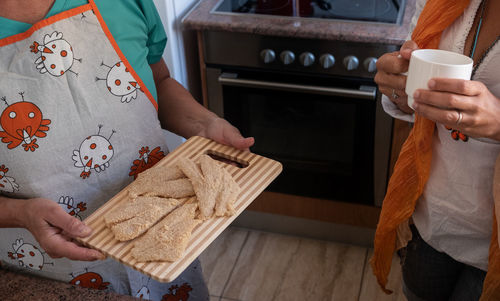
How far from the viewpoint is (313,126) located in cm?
192

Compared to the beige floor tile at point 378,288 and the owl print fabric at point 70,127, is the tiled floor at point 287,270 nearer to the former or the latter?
the beige floor tile at point 378,288

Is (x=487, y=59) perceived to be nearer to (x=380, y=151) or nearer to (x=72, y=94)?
(x=72, y=94)

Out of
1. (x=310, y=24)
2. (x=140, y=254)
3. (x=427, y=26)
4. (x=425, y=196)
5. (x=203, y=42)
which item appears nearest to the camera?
(x=140, y=254)

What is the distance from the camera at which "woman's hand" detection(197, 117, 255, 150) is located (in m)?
1.17

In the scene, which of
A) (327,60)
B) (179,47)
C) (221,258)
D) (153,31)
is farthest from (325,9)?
(221,258)

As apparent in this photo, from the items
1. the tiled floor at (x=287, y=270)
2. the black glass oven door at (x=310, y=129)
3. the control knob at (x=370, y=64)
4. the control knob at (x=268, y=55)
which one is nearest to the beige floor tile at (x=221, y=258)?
the tiled floor at (x=287, y=270)

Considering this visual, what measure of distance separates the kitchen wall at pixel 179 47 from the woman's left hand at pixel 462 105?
107 cm

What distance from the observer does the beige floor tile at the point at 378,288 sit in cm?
193

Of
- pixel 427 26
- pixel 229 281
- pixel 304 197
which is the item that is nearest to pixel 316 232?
pixel 304 197

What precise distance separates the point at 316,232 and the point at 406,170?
3.52 ft

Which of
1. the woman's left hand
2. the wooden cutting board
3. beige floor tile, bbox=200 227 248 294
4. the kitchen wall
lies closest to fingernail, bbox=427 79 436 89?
the woman's left hand

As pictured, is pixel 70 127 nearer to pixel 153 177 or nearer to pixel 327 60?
pixel 153 177

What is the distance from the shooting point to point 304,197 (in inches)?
81.9

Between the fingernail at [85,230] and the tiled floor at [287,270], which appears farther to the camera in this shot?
the tiled floor at [287,270]
